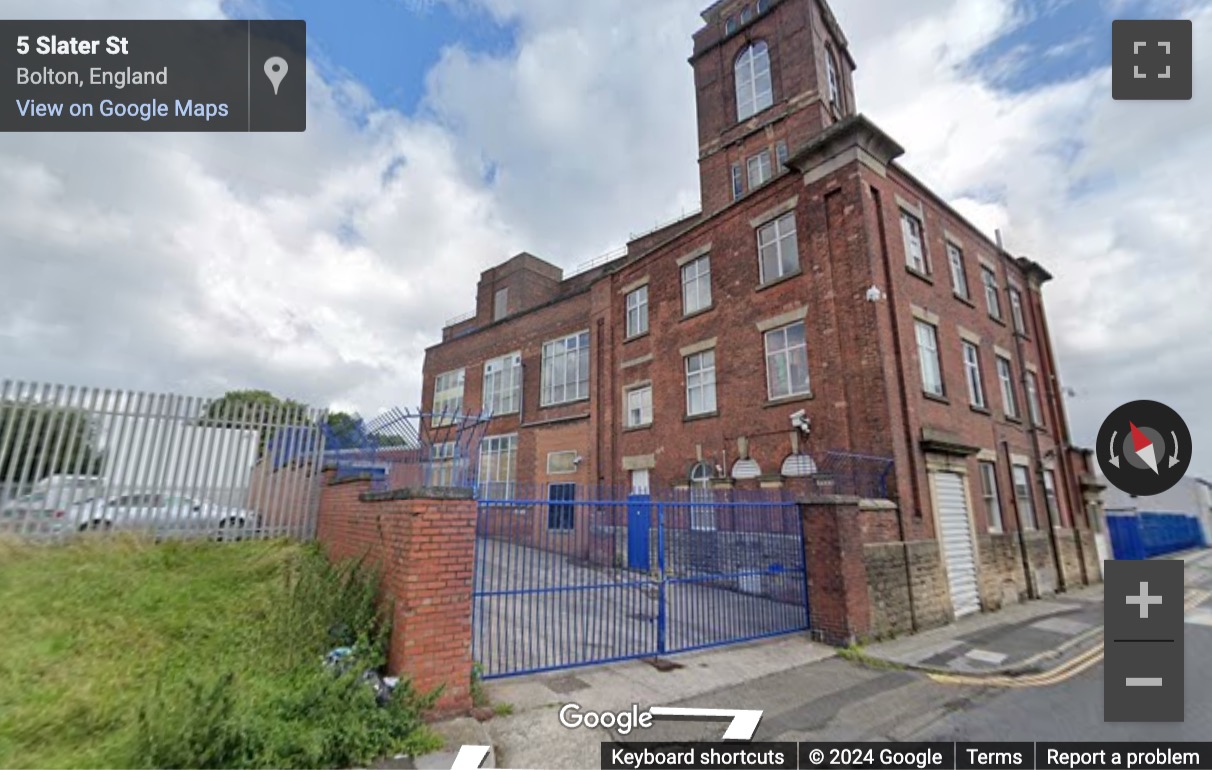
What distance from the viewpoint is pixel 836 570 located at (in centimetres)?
928

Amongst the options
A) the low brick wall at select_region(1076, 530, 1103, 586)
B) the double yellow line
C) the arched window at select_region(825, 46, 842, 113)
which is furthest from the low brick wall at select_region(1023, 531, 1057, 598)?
the arched window at select_region(825, 46, 842, 113)

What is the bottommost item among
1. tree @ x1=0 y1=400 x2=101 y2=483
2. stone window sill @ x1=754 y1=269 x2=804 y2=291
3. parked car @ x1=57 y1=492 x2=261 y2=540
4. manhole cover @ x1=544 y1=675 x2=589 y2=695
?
manhole cover @ x1=544 y1=675 x2=589 y2=695

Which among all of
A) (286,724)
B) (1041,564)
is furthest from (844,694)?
(1041,564)

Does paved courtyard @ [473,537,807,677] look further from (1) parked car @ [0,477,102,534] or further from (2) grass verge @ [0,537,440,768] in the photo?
(1) parked car @ [0,477,102,534]

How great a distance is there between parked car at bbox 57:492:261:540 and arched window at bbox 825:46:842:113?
70.4ft

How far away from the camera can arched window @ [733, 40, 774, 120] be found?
1995 cm

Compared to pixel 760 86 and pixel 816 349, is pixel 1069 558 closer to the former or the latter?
pixel 816 349

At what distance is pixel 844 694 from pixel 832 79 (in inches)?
827

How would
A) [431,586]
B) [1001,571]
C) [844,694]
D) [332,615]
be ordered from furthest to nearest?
[1001,571], [844,694], [332,615], [431,586]

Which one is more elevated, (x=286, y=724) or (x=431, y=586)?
(x=431, y=586)

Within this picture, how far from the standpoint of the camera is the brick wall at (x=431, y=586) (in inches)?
204

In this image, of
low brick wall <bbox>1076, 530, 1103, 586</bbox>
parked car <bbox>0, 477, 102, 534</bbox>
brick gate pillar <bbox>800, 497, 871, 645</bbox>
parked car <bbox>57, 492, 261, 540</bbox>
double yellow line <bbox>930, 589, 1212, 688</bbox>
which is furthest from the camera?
low brick wall <bbox>1076, 530, 1103, 586</bbox>

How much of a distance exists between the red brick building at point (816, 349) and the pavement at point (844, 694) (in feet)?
6.45

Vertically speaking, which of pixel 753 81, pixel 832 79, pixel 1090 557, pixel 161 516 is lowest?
pixel 1090 557
